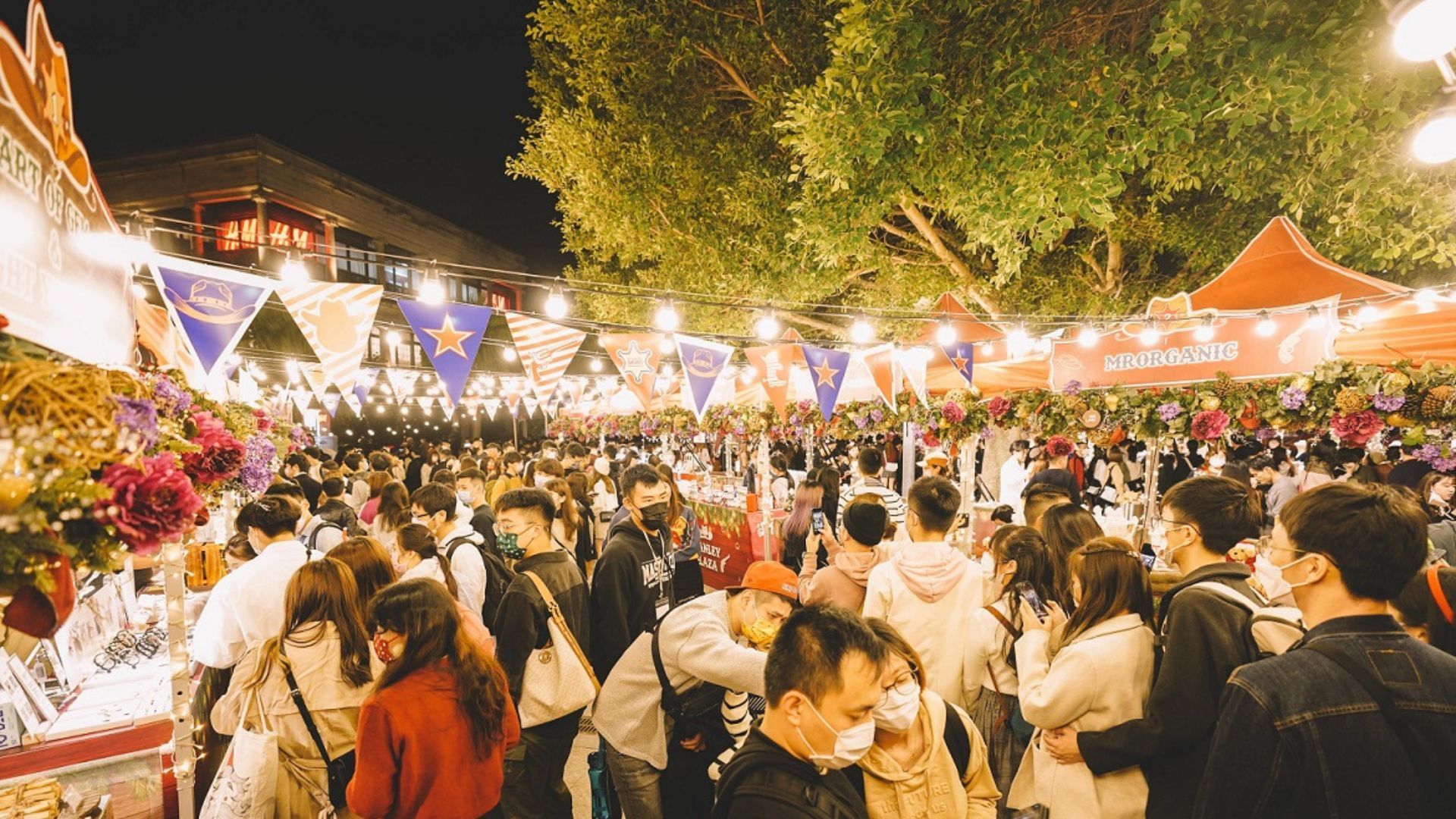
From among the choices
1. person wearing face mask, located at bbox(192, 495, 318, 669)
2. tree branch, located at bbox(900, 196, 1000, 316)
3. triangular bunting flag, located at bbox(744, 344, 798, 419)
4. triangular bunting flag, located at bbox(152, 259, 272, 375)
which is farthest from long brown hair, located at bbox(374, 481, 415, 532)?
tree branch, located at bbox(900, 196, 1000, 316)

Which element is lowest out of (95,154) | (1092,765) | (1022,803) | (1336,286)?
(1022,803)

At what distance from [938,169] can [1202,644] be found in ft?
15.8

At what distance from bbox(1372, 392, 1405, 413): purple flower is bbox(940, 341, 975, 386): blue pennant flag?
3.35 m

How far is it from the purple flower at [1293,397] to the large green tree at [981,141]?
6.71 ft


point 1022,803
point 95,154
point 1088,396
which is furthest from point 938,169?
point 95,154

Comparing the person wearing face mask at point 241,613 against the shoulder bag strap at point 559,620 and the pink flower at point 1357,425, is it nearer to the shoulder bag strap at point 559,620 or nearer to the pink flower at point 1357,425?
the shoulder bag strap at point 559,620

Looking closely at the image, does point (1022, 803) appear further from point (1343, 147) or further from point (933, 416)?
point (1343, 147)

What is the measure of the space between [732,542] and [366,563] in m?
6.90

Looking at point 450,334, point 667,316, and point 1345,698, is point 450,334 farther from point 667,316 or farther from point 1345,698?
point 1345,698

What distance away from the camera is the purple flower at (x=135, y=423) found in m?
1.71

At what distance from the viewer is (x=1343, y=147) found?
6.48 m

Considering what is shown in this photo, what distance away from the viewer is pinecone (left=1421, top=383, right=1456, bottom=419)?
4.69 meters

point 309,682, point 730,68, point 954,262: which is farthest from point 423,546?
point 954,262

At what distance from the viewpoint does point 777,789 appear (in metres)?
1.64
